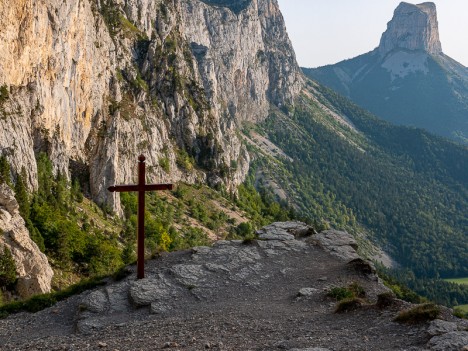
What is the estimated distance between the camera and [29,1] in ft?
196

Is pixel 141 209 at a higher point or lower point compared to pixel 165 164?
higher

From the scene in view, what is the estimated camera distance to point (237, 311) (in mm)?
18375

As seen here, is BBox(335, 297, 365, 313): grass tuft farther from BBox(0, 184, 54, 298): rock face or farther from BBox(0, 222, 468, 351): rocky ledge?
BBox(0, 184, 54, 298): rock face

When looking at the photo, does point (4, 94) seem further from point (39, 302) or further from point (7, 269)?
point (39, 302)

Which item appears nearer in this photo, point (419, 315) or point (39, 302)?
point (419, 315)

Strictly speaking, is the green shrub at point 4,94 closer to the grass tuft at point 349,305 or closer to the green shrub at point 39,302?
the green shrub at point 39,302

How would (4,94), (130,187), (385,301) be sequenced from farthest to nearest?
1. (4,94)
2. (130,187)
3. (385,301)

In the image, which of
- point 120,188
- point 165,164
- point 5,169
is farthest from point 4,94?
point 165,164

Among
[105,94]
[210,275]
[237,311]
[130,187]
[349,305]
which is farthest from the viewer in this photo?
[105,94]

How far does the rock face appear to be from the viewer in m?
32.8

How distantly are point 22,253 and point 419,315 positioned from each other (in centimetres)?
3180

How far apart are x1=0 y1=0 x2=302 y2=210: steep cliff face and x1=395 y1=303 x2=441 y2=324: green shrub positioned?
4941 centimetres

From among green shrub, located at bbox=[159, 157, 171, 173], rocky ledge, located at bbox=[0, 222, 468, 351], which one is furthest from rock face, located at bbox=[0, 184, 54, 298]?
green shrub, located at bbox=[159, 157, 171, 173]

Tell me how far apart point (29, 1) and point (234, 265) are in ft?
174
